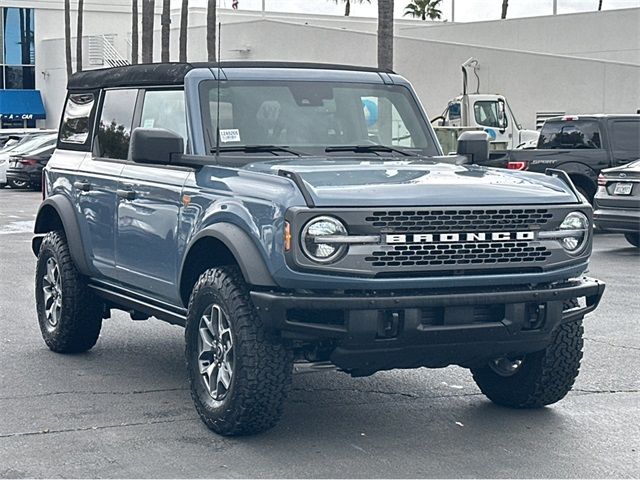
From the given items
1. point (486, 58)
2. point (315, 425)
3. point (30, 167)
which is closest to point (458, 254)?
point (315, 425)

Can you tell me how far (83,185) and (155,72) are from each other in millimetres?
1049

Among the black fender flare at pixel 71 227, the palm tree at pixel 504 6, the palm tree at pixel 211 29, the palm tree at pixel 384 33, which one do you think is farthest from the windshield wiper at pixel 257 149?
the palm tree at pixel 504 6

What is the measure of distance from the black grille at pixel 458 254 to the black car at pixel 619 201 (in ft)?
33.8

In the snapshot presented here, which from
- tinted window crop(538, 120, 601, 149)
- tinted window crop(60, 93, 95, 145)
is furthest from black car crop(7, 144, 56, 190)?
tinted window crop(60, 93, 95, 145)

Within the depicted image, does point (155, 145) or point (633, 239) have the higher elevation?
point (155, 145)

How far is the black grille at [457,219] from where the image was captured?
5801mm

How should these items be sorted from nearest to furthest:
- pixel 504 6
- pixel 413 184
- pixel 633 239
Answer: pixel 413 184 < pixel 633 239 < pixel 504 6

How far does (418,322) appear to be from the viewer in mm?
5797

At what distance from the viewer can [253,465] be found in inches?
229

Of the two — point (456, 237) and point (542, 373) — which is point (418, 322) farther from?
point (542, 373)

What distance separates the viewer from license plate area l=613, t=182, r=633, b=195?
16.2 m

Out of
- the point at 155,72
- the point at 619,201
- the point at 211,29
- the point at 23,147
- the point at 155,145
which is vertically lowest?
the point at 23,147

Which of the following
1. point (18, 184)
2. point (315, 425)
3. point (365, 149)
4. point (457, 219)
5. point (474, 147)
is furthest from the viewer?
point (18, 184)

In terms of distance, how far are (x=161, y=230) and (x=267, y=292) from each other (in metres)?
1.42
